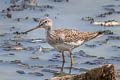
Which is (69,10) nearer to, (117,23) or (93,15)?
(93,15)

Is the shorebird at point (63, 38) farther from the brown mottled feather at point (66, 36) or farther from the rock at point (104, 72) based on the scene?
the rock at point (104, 72)

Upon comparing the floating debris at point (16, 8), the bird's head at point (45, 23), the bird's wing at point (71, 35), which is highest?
the bird's head at point (45, 23)

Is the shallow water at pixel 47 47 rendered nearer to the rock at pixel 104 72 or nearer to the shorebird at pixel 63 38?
the shorebird at pixel 63 38

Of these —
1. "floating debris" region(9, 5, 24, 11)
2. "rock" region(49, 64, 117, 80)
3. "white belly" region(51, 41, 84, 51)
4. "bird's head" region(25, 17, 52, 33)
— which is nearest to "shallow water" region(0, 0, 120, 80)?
"floating debris" region(9, 5, 24, 11)

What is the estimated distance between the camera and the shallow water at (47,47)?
1021 cm

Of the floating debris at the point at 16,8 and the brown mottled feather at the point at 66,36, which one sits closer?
the brown mottled feather at the point at 66,36

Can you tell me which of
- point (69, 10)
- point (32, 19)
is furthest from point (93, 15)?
point (32, 19)

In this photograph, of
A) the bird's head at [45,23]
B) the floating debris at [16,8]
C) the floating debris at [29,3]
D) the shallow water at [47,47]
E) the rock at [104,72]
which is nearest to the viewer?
the rock at [104,72]

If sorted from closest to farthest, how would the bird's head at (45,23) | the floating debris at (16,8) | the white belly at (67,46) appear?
the white belly at (67,46), the bird's head at (45,23), the floating debris at (16,8)

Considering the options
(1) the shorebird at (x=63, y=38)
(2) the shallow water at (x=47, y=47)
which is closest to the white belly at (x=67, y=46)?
→ (1) the shorebird at (x=63, y=38)

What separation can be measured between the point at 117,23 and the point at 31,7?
3.30 meters

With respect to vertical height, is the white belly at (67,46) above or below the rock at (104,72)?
below

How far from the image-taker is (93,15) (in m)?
14.4

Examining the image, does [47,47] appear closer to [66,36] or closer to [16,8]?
[66,36]
